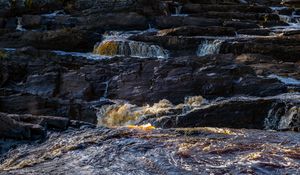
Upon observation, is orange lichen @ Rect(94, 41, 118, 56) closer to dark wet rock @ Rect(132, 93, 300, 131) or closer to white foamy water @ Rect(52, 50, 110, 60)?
white foamy water @ Rect(52, 50, 110, 60)

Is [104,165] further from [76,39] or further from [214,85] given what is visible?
[76,39]

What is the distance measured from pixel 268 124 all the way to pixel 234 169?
264 inches

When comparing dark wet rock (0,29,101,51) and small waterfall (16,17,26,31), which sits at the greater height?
small waterfall (16,17,26,31)

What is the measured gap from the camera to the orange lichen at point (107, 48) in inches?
1059

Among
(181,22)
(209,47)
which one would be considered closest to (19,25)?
(181,22)

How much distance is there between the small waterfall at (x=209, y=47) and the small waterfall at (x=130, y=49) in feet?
6.04

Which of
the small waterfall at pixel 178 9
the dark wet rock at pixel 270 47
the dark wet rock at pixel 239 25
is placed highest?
the small waterfall at pixel 178 9

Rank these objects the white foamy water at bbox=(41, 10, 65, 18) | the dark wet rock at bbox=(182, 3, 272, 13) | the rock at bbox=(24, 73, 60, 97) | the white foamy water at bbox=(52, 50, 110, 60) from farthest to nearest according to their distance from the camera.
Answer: the dark wet rock at bbox=(182, 3, 272, 13)
the white foamy water at bbox=(41, 10, 65, 18)
the white foamy water at bbox=(52, 50, 110, 60)
the rock at bbox=(24, 73, 60, 97)

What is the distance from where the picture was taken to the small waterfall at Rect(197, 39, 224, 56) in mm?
25266

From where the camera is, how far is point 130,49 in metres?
26.5

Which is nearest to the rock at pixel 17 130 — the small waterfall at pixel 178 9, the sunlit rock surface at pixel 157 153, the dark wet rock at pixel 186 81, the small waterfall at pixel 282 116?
the sunlit rock surface at pixel 157 153

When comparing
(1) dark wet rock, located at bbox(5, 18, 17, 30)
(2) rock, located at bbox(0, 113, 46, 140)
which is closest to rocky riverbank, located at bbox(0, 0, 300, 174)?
(2) rock, located at bbox(0, 113, 46, 140)

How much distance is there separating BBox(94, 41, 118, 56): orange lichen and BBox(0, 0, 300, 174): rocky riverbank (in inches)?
2.8

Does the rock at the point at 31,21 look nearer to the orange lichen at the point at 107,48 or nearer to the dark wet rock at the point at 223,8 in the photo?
the orange lichen at the point at 107,48
